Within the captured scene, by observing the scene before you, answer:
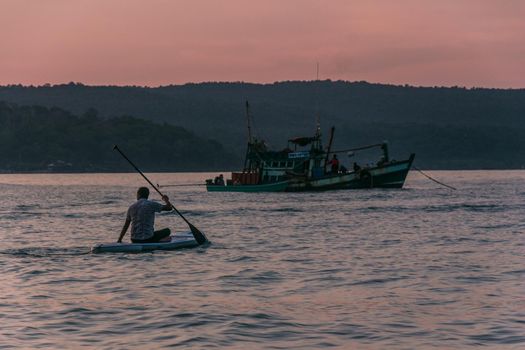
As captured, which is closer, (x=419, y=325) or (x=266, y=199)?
Answer: (x=419, y=325)

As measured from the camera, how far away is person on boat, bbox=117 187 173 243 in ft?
85.2

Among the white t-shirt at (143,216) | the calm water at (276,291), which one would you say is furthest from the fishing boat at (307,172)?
the white t-shirt at (143,216)

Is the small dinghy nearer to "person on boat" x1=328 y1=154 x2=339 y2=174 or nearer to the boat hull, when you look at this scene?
the boat hull

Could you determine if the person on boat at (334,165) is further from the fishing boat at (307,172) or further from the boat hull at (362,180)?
the boat hull at (362,180)

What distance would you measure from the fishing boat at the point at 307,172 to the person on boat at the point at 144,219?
52.4 m

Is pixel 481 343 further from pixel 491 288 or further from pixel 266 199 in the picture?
pixel 266 199

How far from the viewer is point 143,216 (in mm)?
26422

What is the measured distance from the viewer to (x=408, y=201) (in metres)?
65.7

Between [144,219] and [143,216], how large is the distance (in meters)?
0.21

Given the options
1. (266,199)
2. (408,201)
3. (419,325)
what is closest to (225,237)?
(419,325)

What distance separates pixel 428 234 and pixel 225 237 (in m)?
7.19

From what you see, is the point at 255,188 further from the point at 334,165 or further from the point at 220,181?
the point at 220,181

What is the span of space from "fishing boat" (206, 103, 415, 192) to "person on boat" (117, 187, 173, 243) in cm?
5245

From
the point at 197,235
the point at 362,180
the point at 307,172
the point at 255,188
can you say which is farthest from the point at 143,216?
the point at 255,188
